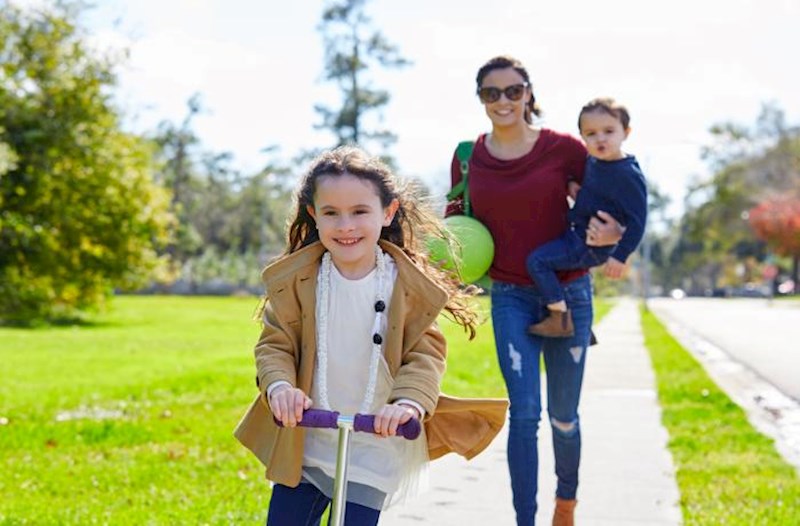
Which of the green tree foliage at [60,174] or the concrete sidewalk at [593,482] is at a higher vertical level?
the green tree foliage at [60,174]

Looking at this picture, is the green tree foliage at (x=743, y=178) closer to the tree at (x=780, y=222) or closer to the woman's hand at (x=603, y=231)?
the tree at (x=780, y=222)

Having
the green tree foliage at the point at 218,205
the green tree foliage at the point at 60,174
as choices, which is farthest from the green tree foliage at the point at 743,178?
the green tree foliage at the point at 60,174

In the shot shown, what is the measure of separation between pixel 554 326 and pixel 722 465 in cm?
282

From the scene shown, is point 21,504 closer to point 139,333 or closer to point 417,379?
point 417,379

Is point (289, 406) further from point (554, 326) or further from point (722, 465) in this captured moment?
point (722, 465)

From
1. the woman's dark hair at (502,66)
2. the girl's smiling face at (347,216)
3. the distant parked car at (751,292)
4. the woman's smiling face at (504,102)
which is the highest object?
the woman's dark hair at (502,66)

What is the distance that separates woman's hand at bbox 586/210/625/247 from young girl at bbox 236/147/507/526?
1.42 metres

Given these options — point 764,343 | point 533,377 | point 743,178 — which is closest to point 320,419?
point 533,377

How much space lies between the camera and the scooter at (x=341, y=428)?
284cm

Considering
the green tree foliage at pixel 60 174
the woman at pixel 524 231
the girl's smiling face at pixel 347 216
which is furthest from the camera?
the green tree foliage at pixel 60 174

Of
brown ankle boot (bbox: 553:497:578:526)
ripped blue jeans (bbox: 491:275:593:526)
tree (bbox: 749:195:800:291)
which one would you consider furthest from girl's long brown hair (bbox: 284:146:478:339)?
tree (bbox: 749:195:800:291)

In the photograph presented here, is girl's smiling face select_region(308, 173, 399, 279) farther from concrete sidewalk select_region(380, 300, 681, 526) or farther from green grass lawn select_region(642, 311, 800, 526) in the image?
green grass lawn select_region(642, 311, 800, 526)

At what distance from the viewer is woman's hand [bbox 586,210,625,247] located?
4684mm

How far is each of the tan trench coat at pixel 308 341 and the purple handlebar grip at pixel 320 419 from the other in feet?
1.16
